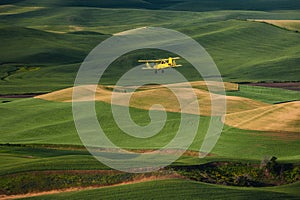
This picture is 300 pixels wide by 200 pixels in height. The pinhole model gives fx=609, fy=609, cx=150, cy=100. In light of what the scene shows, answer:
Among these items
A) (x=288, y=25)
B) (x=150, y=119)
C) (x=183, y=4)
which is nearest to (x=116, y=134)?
(x=150, y=119)

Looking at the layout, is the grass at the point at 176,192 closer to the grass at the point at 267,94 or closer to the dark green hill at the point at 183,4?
the grass at the point at 267,94

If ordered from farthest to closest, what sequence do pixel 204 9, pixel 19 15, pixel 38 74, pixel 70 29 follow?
pixel 204 9
pixel 19 15
pixel 70 29
pixel 38 74

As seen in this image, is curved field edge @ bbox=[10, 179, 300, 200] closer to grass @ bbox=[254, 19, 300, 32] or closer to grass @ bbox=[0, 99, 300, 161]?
grass @ bbox=[0, 99, 300, 161]

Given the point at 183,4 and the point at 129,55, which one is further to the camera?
the point at 183,4

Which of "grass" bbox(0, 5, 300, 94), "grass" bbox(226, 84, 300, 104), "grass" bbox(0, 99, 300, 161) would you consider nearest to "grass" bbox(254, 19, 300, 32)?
"grass" bbox(0, 5, 300, 94)

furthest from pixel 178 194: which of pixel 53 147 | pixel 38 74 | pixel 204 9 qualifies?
pixel 204 9

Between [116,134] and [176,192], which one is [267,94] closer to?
[116,134]

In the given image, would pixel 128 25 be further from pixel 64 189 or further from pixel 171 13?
pixel 64 189

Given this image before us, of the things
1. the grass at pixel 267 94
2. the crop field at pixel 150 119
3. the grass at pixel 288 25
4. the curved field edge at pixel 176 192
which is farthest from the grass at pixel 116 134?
the grass at pixel 288 25
